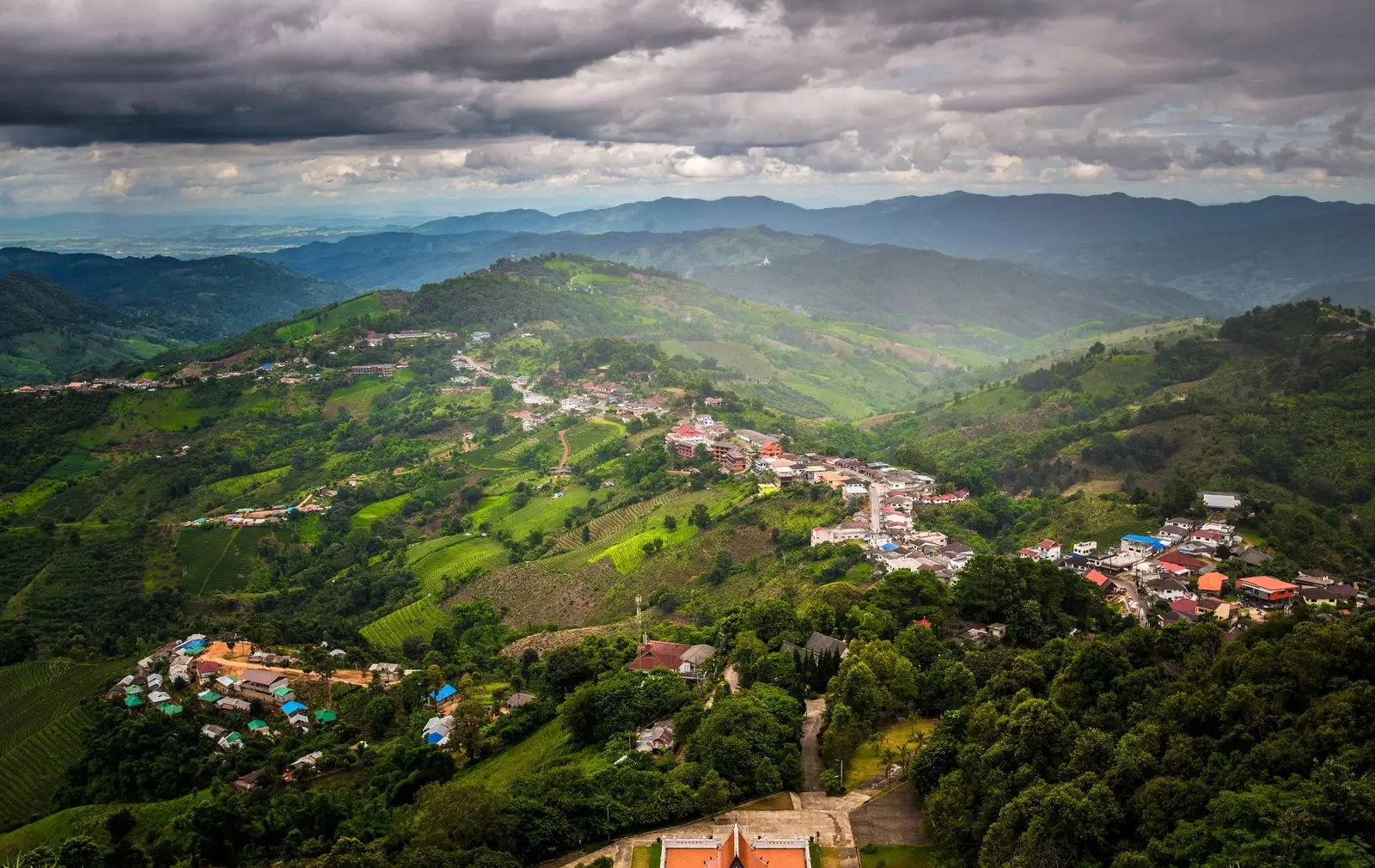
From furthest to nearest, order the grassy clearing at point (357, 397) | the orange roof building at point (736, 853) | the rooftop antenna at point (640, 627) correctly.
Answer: the grassy clearing at point (357, 397), the rooftop antenna at point (640, 627), the orange roof building at point (736, 853)

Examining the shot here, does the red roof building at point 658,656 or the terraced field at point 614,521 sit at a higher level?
the red roof building at point 658,656

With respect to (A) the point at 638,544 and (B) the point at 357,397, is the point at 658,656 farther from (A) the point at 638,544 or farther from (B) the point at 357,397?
(B) the point at 357,397

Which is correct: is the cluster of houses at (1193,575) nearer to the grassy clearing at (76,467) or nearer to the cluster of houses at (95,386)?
the grassy clearing at (76,467)

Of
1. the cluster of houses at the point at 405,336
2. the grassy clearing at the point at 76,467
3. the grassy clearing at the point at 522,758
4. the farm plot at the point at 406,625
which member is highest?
the cluster of houses at the point at 405,336

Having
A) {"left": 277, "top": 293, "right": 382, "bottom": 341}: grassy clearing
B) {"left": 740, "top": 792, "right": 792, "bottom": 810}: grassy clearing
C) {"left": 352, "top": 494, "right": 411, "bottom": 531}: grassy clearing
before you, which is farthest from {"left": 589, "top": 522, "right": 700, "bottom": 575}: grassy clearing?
{"left": 277, "top": 293, "right": 382, "bottom": 341}: grassy clearing

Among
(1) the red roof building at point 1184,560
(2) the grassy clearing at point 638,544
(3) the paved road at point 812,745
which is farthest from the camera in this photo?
(2) the grassy clearing at point 638,544

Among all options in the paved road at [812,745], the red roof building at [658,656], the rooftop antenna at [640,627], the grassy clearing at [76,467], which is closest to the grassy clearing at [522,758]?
the red roof building at [658,656]

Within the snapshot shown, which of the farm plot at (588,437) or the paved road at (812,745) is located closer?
the paved road at (812,745)

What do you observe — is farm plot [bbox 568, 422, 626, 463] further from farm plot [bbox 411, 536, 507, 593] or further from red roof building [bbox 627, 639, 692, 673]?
red roof building [bbox 627, 639, 692, 673]
